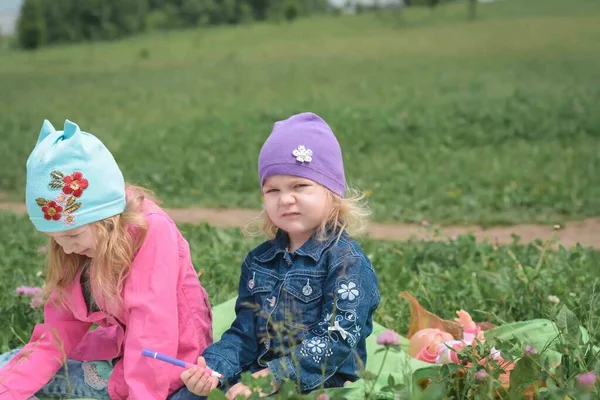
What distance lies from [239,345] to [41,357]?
2.37ft

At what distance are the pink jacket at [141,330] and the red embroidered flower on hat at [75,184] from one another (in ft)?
0.95

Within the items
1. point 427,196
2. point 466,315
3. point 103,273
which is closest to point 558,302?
point 466,315

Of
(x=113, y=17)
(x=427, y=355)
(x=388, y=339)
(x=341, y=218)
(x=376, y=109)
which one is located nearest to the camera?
(x=388, y=339)

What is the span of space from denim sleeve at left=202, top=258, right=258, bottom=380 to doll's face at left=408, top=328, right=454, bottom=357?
2.45ft

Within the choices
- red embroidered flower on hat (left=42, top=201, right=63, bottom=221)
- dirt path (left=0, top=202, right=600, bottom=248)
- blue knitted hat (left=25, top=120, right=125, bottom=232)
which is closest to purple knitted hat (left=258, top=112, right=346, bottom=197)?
blue knitted hat (left=25, top=120, right=125, bottom=232)

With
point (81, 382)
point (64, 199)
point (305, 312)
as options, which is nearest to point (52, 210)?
point (64, 199)

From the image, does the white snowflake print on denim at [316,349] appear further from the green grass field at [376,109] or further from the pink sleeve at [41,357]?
the green grass field at [376,109]

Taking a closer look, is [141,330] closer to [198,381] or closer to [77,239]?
[198,381]

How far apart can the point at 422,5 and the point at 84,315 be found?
28410 millimetres

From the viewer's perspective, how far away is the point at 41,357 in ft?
10.7

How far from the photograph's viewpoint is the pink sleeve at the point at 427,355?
354 centimetres

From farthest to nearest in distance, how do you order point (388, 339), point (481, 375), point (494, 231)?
point (494, 231) < point (481, 375) < point (388, 339)

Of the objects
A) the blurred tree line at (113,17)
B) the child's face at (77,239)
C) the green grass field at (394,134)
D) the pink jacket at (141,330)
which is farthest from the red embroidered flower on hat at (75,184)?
the blurred tree line at (113,17)

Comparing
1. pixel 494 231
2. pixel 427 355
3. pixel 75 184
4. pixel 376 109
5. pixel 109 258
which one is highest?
pixel 75 184
